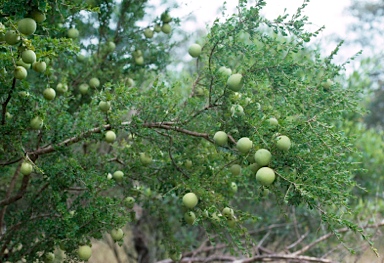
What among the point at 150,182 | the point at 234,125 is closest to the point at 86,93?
Answer: the point at 150,182

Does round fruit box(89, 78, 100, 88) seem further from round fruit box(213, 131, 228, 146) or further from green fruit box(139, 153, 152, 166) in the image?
round fruit box(213, 131, 228, 146)

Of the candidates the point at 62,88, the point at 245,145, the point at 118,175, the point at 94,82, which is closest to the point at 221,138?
the point at 245,145

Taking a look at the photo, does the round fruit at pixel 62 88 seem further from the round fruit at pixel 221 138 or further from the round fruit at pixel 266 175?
the round fruit at pixel 266 175

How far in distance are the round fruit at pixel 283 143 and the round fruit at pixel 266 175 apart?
0.38 feet

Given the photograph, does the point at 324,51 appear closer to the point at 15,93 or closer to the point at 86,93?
the point at 86,93

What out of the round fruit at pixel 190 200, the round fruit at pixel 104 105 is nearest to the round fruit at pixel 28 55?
the round fruit at pixel 104 105

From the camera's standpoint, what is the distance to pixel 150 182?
311 cm

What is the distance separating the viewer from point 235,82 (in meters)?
2.34

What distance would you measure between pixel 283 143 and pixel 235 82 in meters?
0.46

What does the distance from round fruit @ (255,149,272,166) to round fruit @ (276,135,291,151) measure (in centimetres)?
6

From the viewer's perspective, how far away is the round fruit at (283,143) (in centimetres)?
207

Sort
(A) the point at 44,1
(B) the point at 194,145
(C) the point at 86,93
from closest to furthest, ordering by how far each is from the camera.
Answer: (A) the point at 44,1 < (B) the point at 194,145 < (C) the point at 86,93

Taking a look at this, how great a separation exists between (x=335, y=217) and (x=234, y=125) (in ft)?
2.33

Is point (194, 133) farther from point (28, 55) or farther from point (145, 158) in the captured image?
point (28, 55)
